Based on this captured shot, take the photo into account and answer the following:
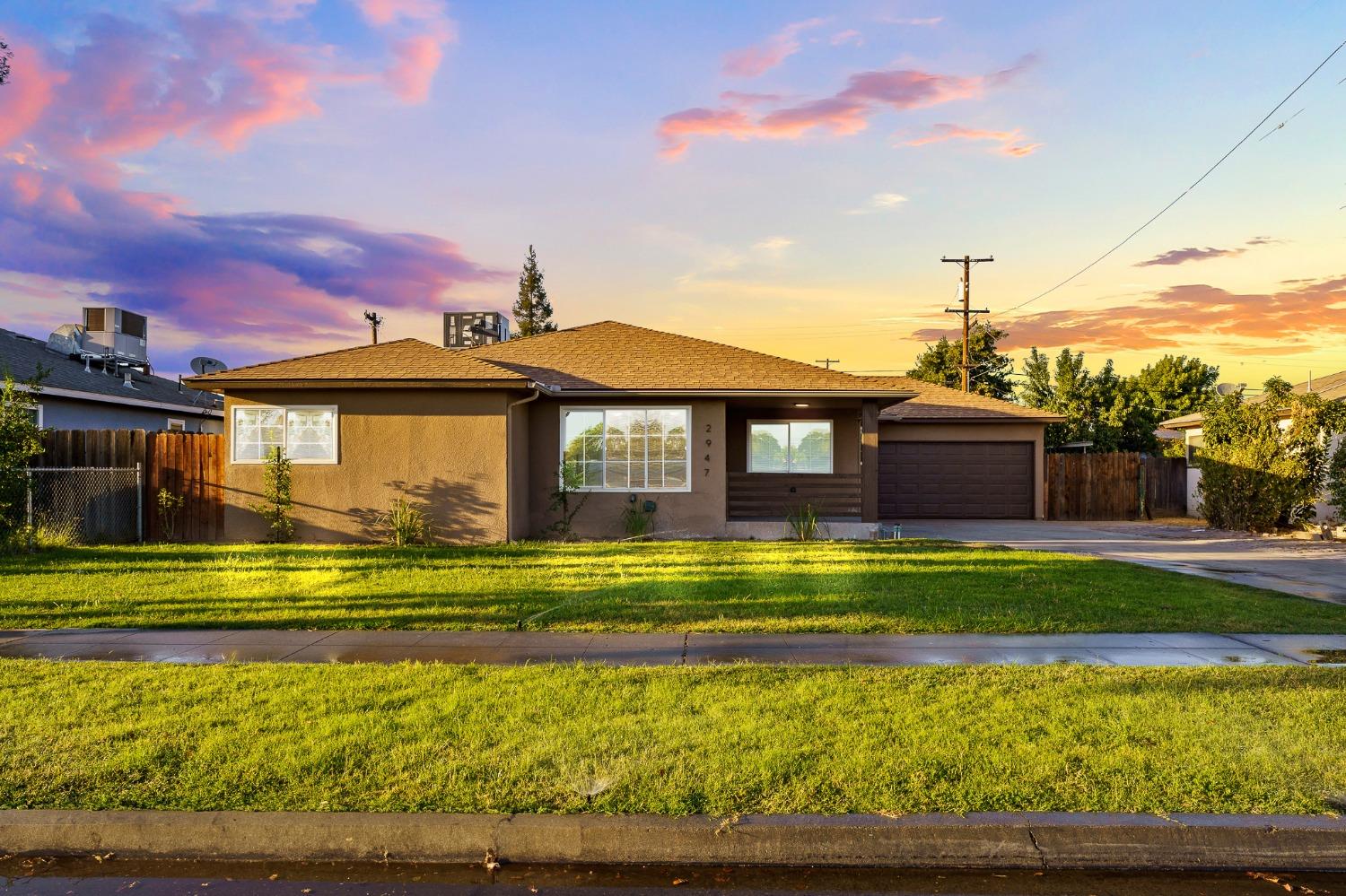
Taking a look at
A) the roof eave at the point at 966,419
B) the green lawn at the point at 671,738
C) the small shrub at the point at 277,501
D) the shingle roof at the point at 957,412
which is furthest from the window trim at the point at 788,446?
the green lawn at the point at 671,738

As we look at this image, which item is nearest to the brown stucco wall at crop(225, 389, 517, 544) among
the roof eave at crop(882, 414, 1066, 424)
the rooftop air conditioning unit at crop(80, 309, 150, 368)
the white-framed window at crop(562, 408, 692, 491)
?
the white-framed window at crop(562, 408, 692, 491)

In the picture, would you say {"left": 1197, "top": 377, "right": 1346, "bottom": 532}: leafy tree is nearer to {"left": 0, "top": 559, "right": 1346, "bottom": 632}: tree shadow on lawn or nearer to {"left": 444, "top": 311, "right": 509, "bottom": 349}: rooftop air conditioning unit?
{"left": 0, "top": 559, "right": 1346, "bottom": 632}: tree shadow on lawn

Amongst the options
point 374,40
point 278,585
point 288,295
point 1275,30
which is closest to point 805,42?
point 374,40

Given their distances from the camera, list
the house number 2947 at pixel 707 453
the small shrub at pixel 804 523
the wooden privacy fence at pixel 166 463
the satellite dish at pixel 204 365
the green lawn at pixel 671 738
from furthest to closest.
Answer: the satellite dish at pixel 204 365 → the house number 2947 at pixel 707 453 → the small shrub at pixel 804 523 → the wooden privacy fence at pixel 166 463 → the green lawn at pixel 671 738

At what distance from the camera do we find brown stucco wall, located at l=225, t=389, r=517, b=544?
15.5 metres

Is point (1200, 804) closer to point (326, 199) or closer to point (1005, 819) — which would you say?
point (1005, 819)

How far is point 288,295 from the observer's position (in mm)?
24656

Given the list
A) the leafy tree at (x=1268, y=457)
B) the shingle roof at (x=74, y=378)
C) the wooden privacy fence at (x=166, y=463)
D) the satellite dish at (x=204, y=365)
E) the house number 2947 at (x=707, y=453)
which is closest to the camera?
the wooden privacy fence at (x=166, y=463)

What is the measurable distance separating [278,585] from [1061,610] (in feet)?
31.0

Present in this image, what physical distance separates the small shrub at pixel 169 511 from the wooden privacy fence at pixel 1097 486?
22.3 m

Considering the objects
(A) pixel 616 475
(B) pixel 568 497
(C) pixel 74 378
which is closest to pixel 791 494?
(A) pixel 616 475

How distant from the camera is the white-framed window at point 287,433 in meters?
15.7

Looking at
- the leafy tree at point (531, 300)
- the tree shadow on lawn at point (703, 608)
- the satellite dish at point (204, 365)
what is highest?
the leafy tree at point (531, 300)

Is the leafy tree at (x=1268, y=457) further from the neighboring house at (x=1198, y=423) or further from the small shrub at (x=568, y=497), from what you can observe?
the small shrub at (x=568, y=497)
